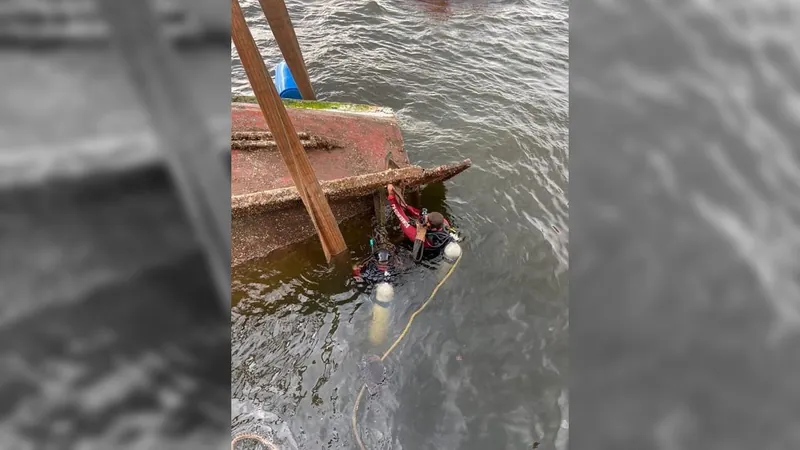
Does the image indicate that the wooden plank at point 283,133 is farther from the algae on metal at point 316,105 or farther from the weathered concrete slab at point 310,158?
the algae on metal at point 316,105

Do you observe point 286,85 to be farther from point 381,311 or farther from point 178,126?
point 178,126

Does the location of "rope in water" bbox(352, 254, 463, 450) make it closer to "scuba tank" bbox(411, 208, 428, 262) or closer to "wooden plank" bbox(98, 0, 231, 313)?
"scuba tank" bbox(411, 208, 428, 262)

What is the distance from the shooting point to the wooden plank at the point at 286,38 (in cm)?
759

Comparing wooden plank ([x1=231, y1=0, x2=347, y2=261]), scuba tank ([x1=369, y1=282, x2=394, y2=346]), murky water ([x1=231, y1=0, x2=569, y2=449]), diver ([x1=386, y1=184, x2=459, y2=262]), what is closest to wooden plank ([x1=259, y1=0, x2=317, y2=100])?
murky water ([x1=231, y1=0, x2=569, y2=449])

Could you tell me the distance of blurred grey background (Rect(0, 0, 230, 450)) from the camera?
13.7 inches

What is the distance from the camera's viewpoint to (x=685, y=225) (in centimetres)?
41

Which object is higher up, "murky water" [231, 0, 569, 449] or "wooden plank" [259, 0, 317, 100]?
"wooden plank" [259, 0, 317, 100]

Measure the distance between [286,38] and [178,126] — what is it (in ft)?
27.6

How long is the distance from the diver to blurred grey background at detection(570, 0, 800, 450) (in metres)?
6.27

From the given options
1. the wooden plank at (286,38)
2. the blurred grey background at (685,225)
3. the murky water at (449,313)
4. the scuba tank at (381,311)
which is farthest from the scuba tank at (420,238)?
the blurred grey background at (685,225)

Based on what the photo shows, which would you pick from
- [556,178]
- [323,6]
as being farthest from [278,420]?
[323,6]

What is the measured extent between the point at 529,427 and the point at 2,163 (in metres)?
6.15

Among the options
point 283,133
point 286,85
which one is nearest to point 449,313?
point 283,133

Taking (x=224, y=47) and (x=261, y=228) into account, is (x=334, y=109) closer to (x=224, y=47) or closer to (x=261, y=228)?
(x=261, y=228)
